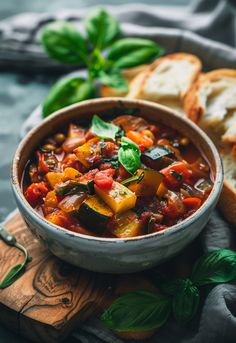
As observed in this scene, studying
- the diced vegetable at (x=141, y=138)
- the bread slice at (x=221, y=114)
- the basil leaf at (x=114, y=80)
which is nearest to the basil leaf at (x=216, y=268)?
the bread slice at (x=221, y=114)

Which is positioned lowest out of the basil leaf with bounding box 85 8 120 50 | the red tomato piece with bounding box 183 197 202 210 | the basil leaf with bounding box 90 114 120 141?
the red tomato piece with bounding box 183 197 202 210

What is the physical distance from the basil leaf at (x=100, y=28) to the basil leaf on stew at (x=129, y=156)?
4.82 ft

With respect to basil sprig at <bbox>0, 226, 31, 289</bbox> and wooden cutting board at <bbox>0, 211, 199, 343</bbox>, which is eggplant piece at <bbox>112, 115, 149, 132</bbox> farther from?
basil sprig at <bbox>0, 226, 31, 289</bbox>

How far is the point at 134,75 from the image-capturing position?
435 cm

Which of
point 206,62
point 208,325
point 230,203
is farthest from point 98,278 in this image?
point 206,62

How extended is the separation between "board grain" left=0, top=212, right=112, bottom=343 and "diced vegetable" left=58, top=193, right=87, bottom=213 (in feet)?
1.42

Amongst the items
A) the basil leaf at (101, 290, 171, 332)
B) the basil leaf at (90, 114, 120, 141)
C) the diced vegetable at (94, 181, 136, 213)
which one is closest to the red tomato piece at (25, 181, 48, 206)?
the diced vegetable at (94, 181, 136, 213)

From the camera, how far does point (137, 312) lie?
284 centimetres

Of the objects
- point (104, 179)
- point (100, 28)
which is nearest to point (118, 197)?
point (104, 179)

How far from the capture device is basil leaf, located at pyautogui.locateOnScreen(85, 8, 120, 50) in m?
4.23

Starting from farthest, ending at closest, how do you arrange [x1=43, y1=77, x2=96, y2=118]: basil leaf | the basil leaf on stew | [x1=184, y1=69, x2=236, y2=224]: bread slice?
1. [x1=43, y1=77, x2=96, y2=118]: basil leaf
2. [x1=184, y1=69, x2=236, y2=224]: bread slice
3. the basil leaf on stew

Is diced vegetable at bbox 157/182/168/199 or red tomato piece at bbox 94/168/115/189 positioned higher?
red tomato piece at bbox 94/168/115/189

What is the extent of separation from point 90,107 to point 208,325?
1.58m

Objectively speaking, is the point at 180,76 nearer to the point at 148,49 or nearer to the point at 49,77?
the point at 148,49
